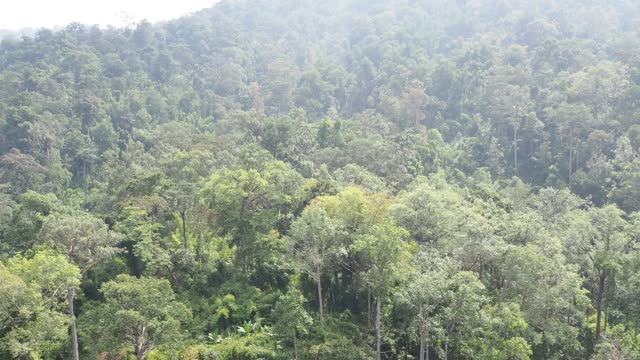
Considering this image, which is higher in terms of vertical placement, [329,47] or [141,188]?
[329,47]

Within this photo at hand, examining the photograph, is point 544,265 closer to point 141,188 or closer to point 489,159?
point 141,188

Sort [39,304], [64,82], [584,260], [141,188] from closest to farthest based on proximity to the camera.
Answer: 1. [39,304]
2. [584,260]
3. [141,188]
4. [64,82]

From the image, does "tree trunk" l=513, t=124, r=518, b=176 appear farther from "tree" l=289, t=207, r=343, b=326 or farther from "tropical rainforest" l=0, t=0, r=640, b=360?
"tree" l=289, t=207, r=343, b=326

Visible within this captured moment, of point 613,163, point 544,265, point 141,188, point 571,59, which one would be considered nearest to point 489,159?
point 613,163

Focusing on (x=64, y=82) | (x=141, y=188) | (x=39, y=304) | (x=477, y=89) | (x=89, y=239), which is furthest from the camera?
(x=477, y=89)

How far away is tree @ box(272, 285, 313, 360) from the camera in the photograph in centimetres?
2314

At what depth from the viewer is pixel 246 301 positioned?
27.1 meters

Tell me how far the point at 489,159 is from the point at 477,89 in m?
16.9

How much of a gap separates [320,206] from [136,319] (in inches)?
403

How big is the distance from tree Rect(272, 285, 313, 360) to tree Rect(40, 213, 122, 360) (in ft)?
25.4

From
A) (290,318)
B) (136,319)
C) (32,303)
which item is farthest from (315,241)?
(32,303)

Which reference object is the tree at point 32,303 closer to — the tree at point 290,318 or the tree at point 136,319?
the tree at point 136,319

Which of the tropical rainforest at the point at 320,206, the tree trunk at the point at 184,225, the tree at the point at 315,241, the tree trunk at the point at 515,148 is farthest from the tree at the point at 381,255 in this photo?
the tree trunk at the point at 515,148

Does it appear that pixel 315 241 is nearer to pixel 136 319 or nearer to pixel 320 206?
pixel 320 206
